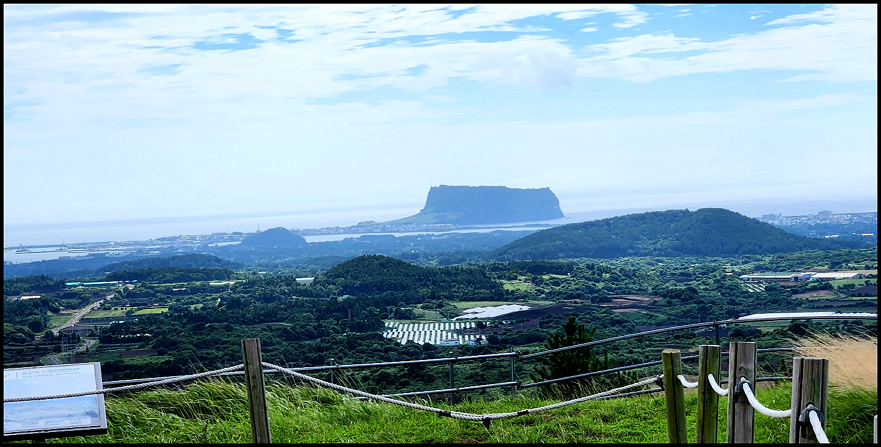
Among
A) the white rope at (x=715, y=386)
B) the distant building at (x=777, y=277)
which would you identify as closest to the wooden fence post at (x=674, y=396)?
the white rope at (x=715, y=386)

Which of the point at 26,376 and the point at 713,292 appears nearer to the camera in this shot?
the point at 26,376

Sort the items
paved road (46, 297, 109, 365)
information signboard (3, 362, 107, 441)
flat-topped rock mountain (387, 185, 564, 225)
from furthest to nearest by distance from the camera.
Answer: flat-topped rock mountain (387, 185, 564, 225) < paved road (46, 297, 109, 365) < information signboard (3, 362, 107, 441)

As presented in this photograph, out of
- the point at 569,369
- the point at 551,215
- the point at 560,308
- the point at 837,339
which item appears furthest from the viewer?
the point at 551,215

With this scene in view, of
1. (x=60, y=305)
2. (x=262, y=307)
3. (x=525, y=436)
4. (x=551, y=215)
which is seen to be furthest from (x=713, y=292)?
(x=551, y=215)

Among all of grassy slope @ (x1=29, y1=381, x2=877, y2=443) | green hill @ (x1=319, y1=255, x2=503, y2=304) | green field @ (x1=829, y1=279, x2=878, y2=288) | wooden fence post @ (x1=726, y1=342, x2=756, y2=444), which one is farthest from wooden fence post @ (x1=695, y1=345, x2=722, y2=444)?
green hill @ (x1=319, y1=255, x2=503, y2=304)

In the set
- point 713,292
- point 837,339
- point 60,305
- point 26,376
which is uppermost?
point 26,376

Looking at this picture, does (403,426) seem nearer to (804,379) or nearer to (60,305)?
(804,379)

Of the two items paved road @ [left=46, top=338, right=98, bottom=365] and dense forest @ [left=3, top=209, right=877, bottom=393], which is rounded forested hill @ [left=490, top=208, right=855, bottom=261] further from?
paved road @ [left=46, top=338, right=98, bottom=365]

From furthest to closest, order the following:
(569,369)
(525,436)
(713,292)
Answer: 1. (713,292)
2. (569,369)
3. (525,436)

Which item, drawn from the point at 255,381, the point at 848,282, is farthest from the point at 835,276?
the point at 255,381
